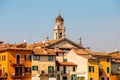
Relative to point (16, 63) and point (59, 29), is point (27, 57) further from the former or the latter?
point (59, 29)

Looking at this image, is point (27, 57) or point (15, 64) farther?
point (27, 57)

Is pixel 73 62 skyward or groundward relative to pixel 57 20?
groundward

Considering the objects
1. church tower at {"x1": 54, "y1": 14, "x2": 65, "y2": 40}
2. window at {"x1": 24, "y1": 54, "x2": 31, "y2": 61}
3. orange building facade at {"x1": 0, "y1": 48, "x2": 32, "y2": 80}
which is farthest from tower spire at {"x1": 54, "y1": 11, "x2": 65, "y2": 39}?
orange building facade at {"x1": 0, "y1": 48, "x2": 32, "y2": 80}

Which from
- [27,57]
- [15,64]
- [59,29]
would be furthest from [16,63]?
[59,29]

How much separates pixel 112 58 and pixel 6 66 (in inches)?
738

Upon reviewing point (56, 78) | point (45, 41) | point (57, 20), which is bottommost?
point (56, 78)

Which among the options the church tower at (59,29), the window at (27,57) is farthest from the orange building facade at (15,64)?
the church tower at (59,29)

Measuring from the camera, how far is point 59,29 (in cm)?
7388

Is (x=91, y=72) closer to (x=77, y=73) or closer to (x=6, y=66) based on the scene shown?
(x=77, y=73)

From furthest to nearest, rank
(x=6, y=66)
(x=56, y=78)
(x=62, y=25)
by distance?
(x=62, y=25) < (x=56, y=78) < (x=6, y=66)

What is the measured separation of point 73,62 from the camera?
55.5 m

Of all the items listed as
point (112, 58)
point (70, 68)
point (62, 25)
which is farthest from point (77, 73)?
point (62, 25)

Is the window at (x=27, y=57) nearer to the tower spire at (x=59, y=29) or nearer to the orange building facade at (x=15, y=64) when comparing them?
the orange building facade at (x=15, y=64)

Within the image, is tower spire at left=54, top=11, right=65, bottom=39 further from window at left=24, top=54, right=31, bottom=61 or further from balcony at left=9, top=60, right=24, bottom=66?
balcony at left=9, top=60, right=24, bottom=66
